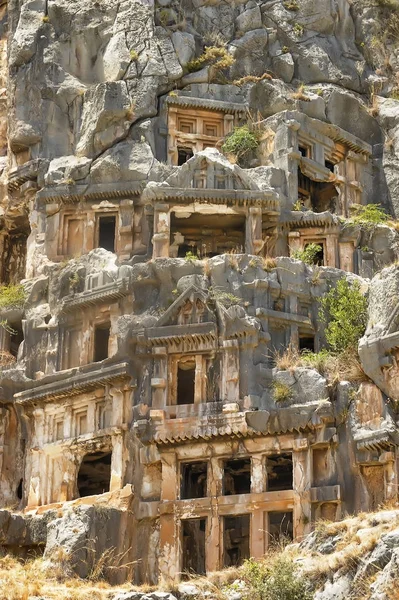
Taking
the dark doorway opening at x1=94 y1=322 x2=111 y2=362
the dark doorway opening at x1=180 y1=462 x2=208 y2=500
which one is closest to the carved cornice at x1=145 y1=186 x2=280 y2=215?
the dark doorway opening at x1=94 y1=322 x2=111 y2=362

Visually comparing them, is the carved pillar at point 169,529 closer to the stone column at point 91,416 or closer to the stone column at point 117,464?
the stone column at point 117,464

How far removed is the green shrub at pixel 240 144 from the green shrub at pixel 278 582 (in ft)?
76.4

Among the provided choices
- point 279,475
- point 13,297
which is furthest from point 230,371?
point 13,297

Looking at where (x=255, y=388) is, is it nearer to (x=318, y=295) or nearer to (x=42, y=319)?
(x=318, y=295)

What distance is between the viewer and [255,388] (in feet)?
130

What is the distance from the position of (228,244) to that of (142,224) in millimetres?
3301

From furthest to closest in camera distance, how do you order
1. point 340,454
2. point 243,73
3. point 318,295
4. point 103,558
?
1. point 243,73
2. point 318,295
3. point 340,454
4. point 103,558

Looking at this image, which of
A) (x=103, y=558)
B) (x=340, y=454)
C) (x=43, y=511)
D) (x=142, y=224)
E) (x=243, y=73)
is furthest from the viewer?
(x=243, y=73)

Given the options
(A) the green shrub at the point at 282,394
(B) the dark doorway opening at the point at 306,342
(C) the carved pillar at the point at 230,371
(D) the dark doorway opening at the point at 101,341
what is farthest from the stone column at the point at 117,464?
(B) the dark doorway opening at the point at 306,342

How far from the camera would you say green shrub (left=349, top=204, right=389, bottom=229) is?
47781 millimetres

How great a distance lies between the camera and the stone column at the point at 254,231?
45.4 meters

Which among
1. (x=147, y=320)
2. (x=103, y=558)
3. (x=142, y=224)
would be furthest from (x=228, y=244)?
(x=103, y=558)

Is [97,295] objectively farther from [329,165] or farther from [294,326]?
[329,165]

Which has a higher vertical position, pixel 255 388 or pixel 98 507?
pixel 255 388
